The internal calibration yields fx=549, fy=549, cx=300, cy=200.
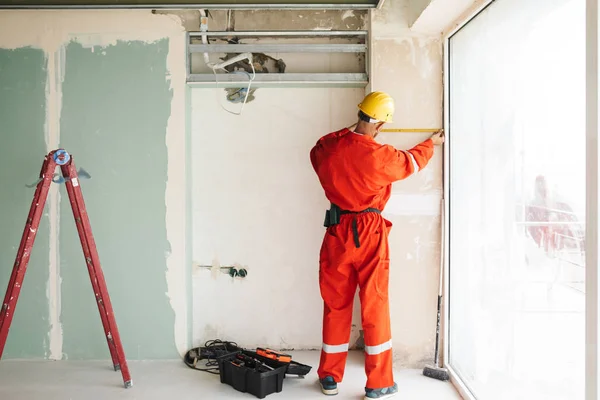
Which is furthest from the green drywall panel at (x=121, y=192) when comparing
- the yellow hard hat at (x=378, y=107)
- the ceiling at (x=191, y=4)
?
the yellow hard hat at (x=378, y=107)

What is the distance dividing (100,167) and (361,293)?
1.95 meters

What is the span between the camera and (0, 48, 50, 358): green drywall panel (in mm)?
3648

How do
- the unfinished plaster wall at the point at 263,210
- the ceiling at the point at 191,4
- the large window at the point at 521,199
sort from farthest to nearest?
the unfinished plaster wall at the point at 263,210
the ceiling at the point at 191,4
the large window at the point at 521,199

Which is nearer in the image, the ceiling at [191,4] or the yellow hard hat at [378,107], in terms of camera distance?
the yellow hard hat at [378,107]

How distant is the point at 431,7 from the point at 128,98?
2.02 m

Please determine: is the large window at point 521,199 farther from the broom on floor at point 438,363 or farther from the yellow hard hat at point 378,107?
the yellow hard hat at point 378,107

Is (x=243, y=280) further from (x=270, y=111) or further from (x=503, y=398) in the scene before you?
(x=503, y=398)

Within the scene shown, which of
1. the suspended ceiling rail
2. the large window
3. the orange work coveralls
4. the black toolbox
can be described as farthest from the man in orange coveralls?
the suspended ceiling rail

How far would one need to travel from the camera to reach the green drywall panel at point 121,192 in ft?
12.0

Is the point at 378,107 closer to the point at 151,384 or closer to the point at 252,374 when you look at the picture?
the point at 252,374

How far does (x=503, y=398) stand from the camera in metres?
2.63

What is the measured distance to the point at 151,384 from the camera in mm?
3299

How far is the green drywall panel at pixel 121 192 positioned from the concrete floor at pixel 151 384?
217 mm

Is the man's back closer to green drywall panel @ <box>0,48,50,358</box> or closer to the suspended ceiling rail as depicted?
the suspended ceiling rail
